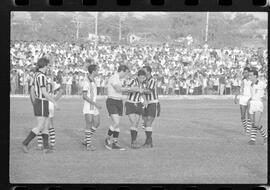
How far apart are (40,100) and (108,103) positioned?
143cm

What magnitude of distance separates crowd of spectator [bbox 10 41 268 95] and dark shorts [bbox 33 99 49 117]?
1345 millimetres

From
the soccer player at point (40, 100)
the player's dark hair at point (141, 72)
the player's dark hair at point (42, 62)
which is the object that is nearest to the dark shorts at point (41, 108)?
the soccer player at point (40, 100)

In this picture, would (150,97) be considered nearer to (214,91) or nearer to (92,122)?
(92,122)

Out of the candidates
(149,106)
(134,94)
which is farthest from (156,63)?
(134,94)

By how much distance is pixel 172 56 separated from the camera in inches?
699

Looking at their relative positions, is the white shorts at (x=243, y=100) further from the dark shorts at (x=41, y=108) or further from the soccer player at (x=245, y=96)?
the dark shorts at (x=41, y=108)

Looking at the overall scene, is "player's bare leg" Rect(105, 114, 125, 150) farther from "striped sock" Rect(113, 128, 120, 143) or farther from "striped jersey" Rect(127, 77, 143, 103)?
"striped jersey" Rect(127, 77, 143, 103)

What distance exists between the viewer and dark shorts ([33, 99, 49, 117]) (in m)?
13.5

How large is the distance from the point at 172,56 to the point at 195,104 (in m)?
3.59

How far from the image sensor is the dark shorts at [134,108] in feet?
47.7

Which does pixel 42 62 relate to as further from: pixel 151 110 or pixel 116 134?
pixel 151 110

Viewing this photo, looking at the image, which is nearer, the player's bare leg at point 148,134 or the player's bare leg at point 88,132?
the player's bare leg at point 88,132

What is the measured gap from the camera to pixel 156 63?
17.6 metres

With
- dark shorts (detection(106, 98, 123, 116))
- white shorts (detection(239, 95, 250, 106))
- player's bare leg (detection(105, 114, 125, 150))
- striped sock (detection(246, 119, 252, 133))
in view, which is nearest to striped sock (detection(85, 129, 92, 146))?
player's bare leg (detection(105, 114, 125, 150))
